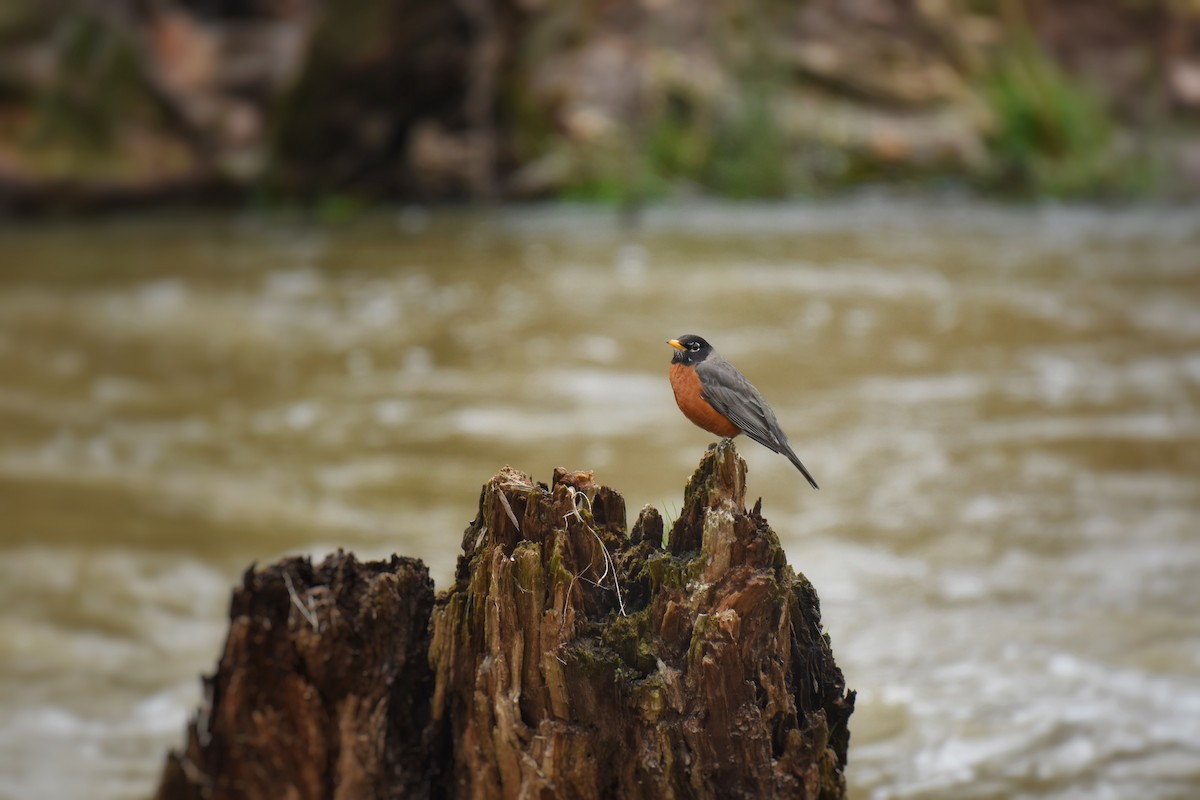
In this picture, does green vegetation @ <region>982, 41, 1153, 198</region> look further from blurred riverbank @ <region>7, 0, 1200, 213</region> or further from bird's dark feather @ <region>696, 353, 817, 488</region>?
bird's dark feather @ <region>696, 353, 817, 488</region>

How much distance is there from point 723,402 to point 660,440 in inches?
184

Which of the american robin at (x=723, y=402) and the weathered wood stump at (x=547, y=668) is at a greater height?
the american robin at (x=723, y=402)

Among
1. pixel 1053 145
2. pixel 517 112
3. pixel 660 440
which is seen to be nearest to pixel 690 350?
pixel 660 440

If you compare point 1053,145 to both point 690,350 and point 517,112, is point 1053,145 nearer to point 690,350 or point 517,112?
point 517,112

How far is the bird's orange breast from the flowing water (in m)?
2.04

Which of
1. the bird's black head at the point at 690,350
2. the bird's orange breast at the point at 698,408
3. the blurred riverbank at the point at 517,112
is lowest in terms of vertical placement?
the bird's orange breast at the point at 698,408

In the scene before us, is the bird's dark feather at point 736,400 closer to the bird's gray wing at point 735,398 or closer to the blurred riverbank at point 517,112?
the bird's gray wing at point 735,398

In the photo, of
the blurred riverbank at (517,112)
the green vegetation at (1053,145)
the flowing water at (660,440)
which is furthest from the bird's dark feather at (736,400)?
the green vegetation at (1053,145)

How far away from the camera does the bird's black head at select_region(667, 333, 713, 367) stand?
3.26m

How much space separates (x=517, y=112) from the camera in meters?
14.9

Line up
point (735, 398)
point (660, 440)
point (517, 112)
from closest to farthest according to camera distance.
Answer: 1. point (735, 398)
2. point (660, 440)
3. point (517, 112)

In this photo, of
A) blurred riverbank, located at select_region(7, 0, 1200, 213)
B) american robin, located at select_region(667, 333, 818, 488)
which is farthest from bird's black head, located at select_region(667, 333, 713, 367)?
blurred riverbank, located at select_region(7, 0, 1200, 213)

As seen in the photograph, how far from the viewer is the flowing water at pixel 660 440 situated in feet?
17.1

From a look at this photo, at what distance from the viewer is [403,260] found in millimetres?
11953
